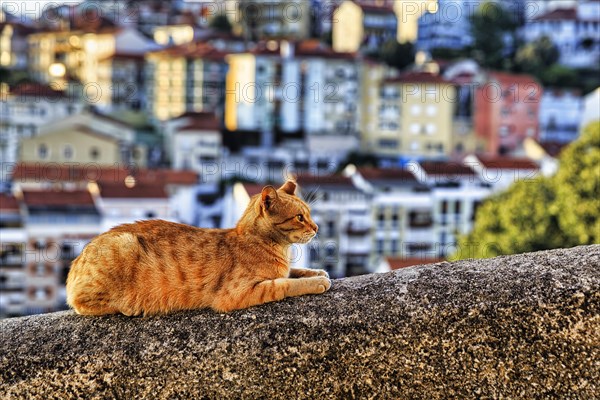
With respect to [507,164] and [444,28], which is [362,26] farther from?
[507,164]

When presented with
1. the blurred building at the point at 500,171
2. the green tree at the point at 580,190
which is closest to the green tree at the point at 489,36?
the blurred building at the point at 500,171

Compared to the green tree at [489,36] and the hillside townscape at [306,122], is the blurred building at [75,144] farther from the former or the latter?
the green tree at [489,36]

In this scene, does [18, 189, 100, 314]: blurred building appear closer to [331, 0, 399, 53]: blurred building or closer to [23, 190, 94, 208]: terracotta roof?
[23, 190, 94, 208]: terracotta roof

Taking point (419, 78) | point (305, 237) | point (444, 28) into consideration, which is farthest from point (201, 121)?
point (305, 237)

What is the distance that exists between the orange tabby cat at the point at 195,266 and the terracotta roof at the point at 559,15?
7358 centimetres

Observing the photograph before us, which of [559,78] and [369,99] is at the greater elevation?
[559,78]


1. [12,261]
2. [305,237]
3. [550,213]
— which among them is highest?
[305,237]

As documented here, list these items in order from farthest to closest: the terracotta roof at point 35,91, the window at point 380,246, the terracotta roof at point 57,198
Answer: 1. the terracotta roof at point 35,91
2. the window at point 380,246
3. the terracotta roof at point 57,198

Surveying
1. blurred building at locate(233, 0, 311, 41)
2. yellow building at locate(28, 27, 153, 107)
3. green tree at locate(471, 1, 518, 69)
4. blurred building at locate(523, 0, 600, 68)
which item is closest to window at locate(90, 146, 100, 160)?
yellow building at locate(28, 27, 153, 107)

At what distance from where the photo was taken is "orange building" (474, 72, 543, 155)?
5672 cm

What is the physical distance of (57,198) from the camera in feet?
112

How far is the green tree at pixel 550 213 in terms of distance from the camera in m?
18.6

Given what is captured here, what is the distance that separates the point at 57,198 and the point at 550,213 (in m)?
19.9

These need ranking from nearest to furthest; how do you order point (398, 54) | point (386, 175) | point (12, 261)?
point (12, 261) → point (386, 175) → point (398, 54)
